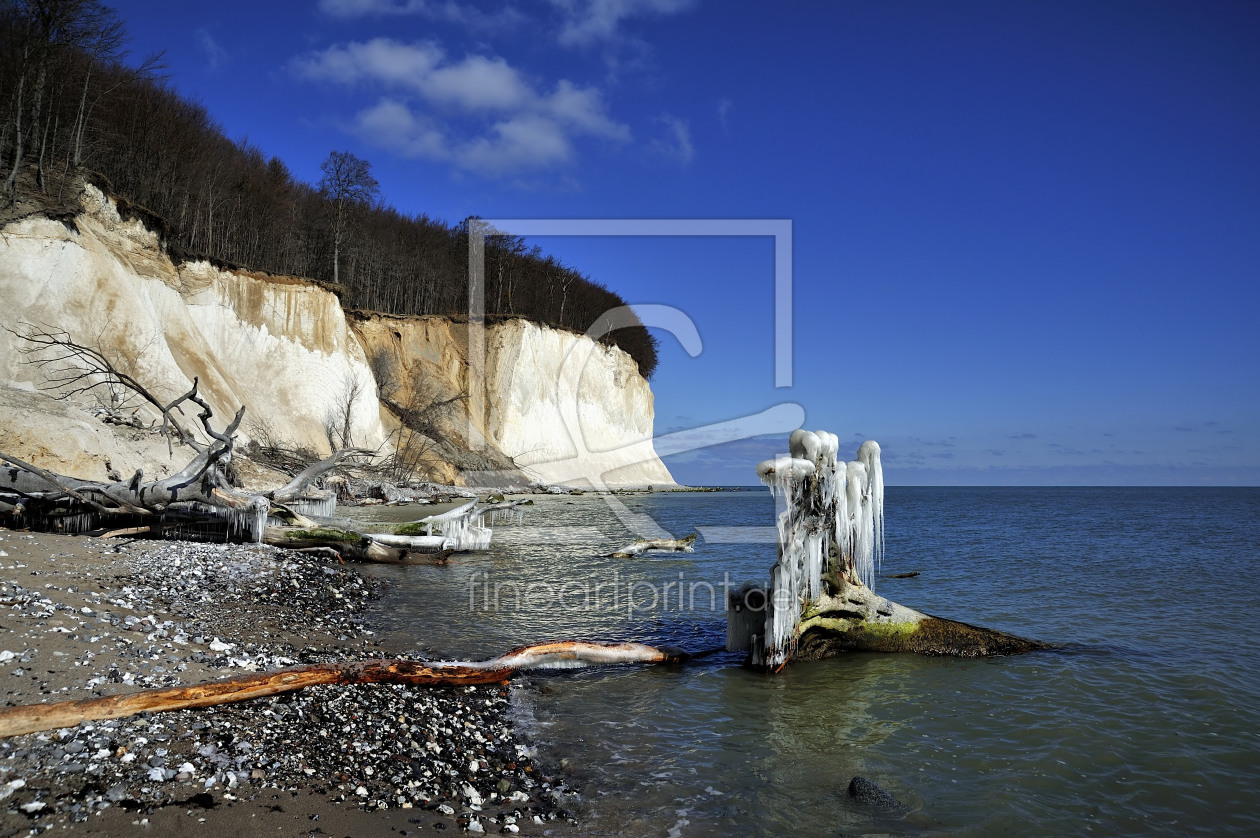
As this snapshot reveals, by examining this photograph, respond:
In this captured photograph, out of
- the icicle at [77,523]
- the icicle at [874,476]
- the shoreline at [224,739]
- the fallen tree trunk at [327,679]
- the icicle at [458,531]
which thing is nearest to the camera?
the shoreline at [224,739]

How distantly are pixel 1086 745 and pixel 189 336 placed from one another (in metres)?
31.0

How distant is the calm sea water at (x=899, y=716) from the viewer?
5.15 m

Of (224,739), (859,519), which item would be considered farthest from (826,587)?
(224,739)

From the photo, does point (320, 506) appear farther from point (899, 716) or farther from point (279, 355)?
point (899, 716)

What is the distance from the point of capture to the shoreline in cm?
385

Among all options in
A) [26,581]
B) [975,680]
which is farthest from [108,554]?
[975,680]

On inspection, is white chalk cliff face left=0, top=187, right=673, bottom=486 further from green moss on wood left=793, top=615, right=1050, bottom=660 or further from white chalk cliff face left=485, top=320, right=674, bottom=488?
green moss on wood left=793, top=615, right=1050, bottom=660

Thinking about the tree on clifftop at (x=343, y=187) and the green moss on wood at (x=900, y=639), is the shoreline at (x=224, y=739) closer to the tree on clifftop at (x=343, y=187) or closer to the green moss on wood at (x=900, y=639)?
the green moss on wood at (x=900, y=639)

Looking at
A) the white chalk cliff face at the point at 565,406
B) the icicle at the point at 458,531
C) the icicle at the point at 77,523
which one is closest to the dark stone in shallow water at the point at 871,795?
the icicle at the point at 77,523

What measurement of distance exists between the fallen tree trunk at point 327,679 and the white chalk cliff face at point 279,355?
46.2 ft

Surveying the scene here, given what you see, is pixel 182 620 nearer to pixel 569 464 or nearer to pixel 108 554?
pixel 108 554

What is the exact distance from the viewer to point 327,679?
612cm

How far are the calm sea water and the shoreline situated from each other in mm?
764

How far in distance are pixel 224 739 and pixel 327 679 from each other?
1450mm
